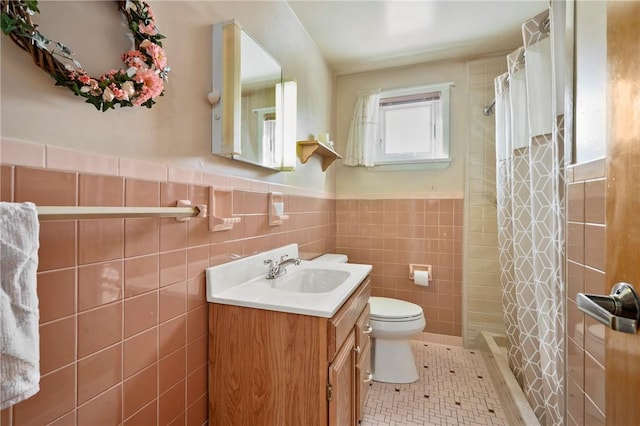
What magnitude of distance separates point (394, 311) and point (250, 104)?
1574 mm

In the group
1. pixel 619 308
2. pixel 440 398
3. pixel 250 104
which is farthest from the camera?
pixel 440 398

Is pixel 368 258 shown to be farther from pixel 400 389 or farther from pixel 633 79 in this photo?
pixel 633 79

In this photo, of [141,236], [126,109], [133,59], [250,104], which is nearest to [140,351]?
[141,236]

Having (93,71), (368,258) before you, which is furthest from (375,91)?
(93,71)

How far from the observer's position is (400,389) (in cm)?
181

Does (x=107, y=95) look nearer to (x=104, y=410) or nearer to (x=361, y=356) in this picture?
(x=104, y=410)

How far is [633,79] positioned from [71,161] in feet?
3.71

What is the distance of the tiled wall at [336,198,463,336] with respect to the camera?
7.77 ft

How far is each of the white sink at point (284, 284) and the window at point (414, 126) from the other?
138 cm

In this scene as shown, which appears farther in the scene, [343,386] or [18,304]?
[343,386]

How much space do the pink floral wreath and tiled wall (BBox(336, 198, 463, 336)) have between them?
2.03 m

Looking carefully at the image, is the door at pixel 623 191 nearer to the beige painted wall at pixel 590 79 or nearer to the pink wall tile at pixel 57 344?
the beige painted wall at pixel 590 79

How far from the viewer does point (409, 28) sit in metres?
2.03

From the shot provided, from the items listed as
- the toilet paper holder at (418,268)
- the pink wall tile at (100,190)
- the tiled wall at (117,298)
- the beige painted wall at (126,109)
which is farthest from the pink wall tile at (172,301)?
the toilet paper holder at (418,268)
